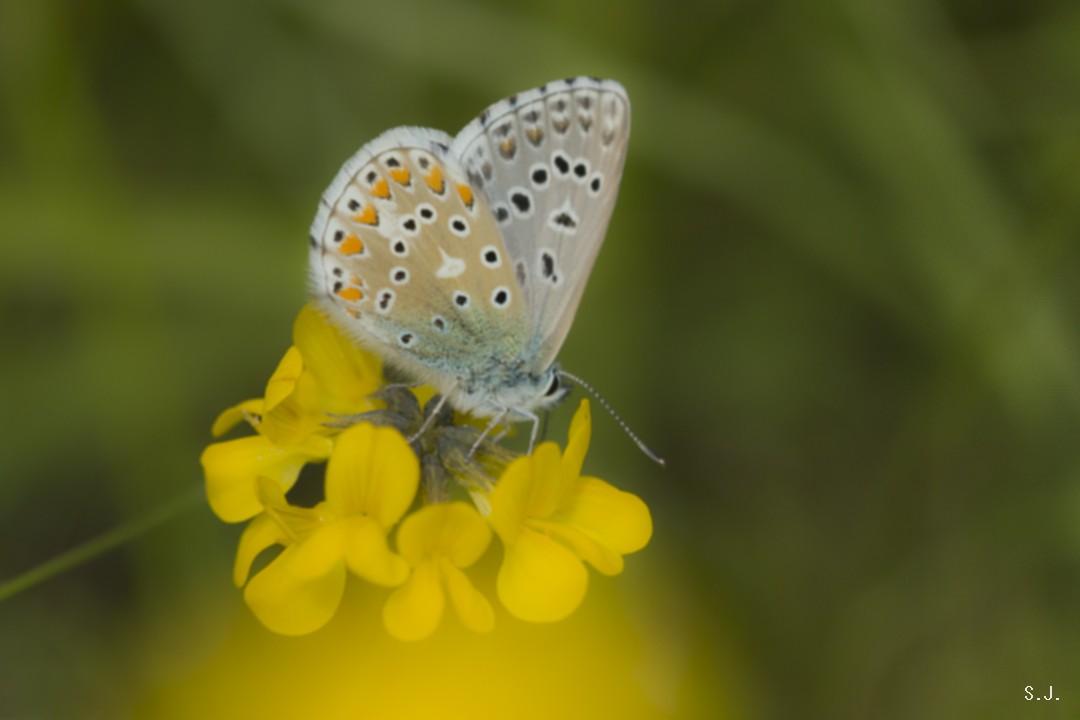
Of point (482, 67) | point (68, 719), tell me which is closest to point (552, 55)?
point (482, 67)

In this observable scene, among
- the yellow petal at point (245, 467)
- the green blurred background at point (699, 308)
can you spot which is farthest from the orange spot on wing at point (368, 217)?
the green blurred background at point (699, 308)

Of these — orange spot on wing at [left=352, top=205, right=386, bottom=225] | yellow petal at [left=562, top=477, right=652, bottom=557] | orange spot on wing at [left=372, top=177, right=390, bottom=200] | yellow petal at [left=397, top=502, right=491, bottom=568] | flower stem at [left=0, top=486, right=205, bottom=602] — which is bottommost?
flower stem at [left=0, top=486, right=205, bottom=602]

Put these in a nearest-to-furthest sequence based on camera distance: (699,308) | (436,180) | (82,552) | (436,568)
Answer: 1. (436,568)
2. (82,552)
3. (436,180)
4. (699,308)

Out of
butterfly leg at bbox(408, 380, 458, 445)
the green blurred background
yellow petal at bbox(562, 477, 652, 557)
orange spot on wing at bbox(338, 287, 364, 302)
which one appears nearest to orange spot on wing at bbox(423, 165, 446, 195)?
orange spot on wing at bbox(338, 287, 364, 302)

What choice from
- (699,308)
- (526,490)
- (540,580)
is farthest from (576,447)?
(699,308)

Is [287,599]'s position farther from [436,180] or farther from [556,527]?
[436,180]

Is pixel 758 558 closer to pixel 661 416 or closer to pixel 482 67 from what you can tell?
pixel 661 416

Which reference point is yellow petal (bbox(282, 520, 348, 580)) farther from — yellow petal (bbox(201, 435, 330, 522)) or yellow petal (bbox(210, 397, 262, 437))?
yellow petal (bbox(210, 397, 262, 437))
